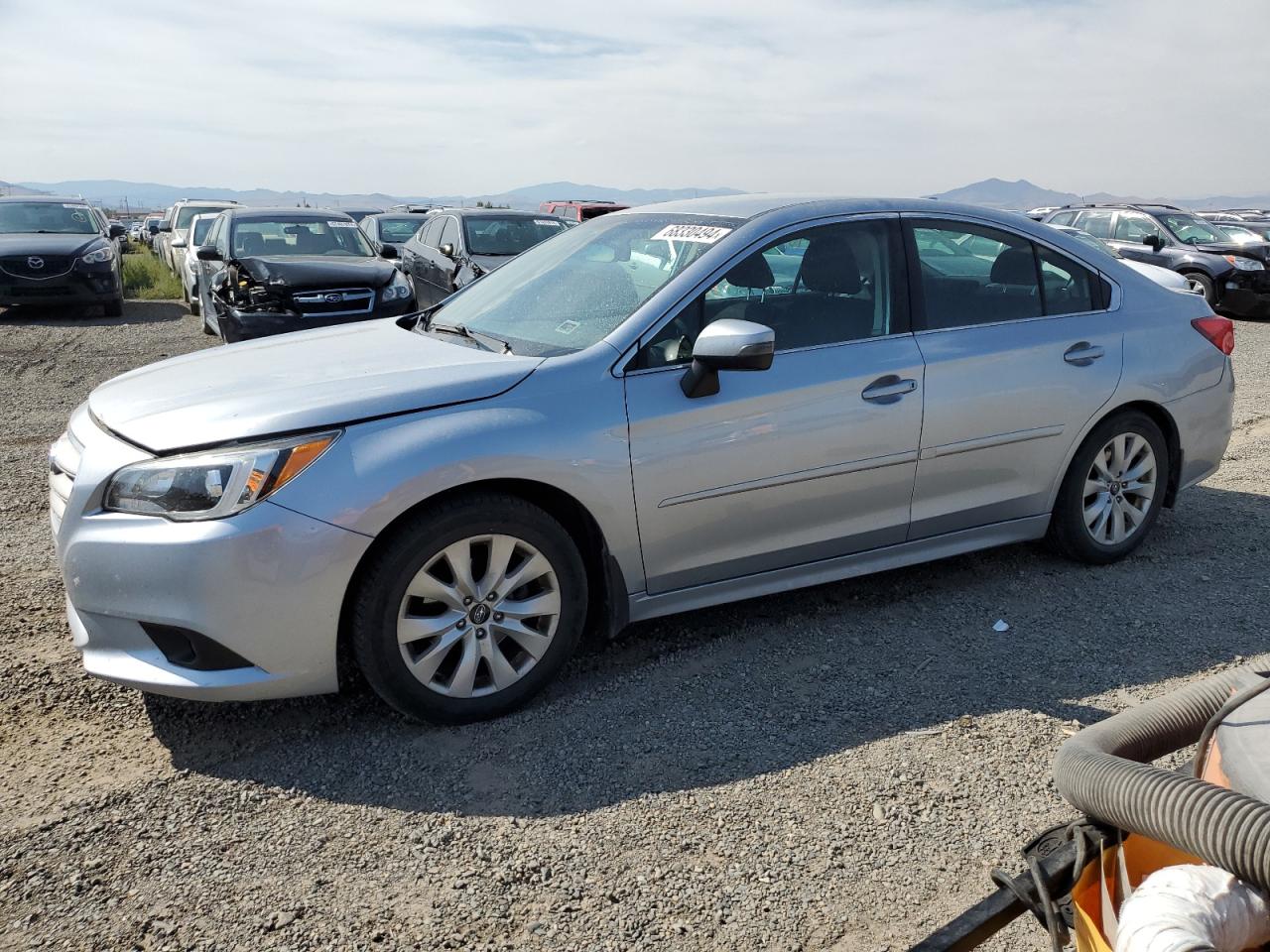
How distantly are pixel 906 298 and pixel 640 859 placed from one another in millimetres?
2472

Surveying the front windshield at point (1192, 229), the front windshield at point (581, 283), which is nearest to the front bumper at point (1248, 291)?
the front windshield at point (1192, 229)

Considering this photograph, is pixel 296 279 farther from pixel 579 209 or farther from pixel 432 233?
pixel 579 209

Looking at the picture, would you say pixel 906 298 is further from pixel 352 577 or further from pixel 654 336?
pixel 352 577

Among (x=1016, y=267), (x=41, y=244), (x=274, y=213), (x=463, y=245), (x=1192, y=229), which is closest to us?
(x=1016, y=267)

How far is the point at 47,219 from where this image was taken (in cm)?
1499

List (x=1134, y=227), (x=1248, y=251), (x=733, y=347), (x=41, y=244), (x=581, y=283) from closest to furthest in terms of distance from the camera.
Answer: (x=733, y=347) → (x=581, y=283) → (x=41, y=244) → (x=1248, y=251) → (x=1134, y=227)

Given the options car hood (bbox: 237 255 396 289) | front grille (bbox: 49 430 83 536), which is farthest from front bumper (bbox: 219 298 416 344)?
front grille (bbox: 49 430 83 536)

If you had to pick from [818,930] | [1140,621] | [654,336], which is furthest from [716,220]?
[818,930]

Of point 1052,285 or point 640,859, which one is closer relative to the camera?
point 640,859

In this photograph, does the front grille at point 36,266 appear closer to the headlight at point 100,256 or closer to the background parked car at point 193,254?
the headlight at point 100,256

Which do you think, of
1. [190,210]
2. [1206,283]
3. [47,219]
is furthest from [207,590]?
[190,210]

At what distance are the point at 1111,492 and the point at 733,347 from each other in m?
2.28

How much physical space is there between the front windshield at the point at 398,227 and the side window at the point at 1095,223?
1130 centimetres

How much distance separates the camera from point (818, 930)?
250cm
